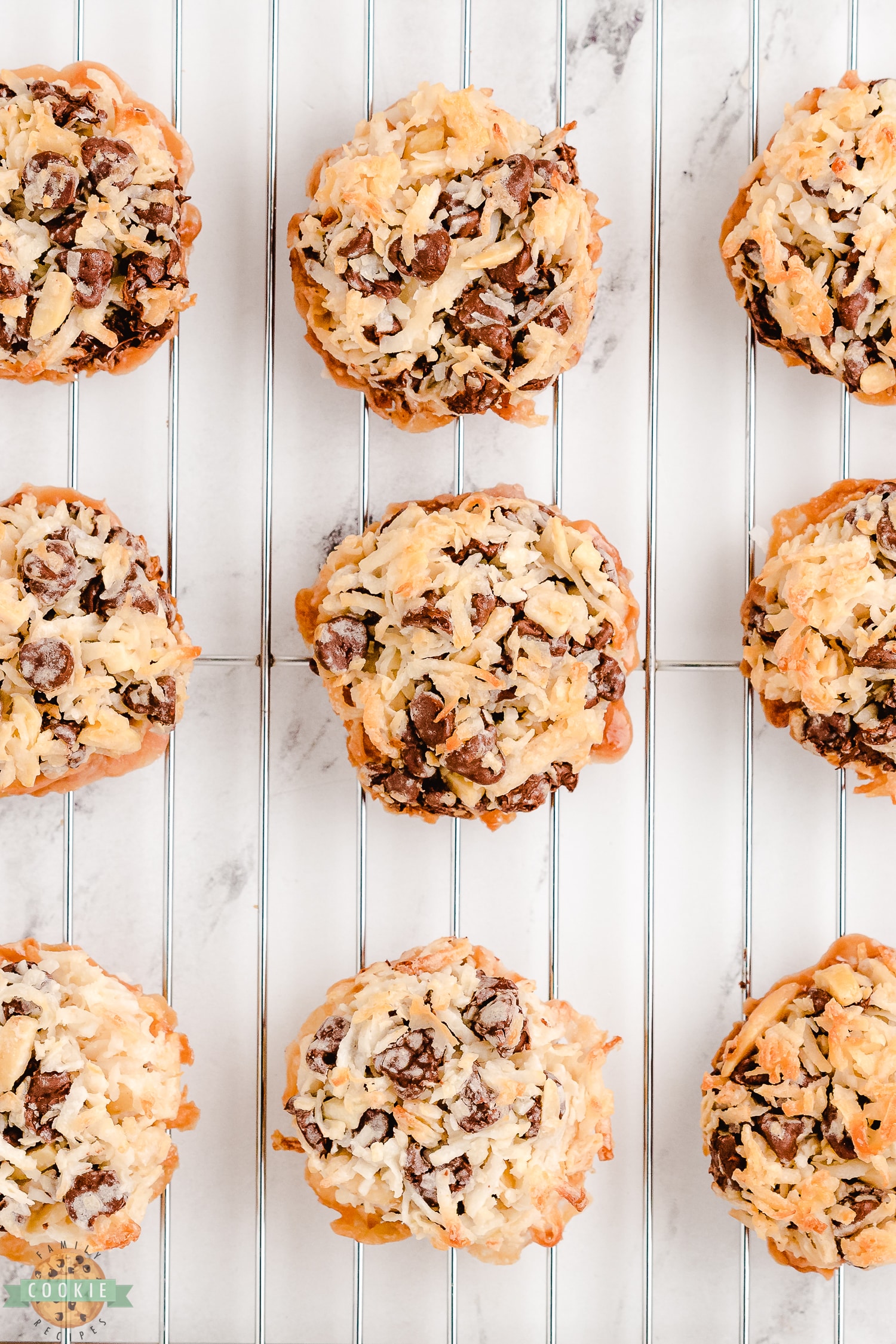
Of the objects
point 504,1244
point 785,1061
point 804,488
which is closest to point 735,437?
point 804,488

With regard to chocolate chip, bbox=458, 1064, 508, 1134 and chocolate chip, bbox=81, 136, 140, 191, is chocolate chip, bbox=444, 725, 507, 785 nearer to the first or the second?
chocolate chip, bbox=458, 1064, 508, 1134

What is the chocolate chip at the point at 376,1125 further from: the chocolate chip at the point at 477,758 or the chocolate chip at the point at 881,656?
the chocolate chip at the point at 881,656

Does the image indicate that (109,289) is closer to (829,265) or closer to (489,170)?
(489,170)

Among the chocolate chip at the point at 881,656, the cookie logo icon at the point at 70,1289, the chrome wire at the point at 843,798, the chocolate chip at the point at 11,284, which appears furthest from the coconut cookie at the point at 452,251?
the cookie logo icon at the point at 70,1289

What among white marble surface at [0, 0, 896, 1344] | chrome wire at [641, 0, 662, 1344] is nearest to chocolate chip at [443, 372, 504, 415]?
white marble surface at [0, 0, 896, 1344]

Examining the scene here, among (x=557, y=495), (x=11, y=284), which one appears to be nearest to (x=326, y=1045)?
(x=557, y=495)

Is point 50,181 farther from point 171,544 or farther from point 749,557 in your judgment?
point 749,557
